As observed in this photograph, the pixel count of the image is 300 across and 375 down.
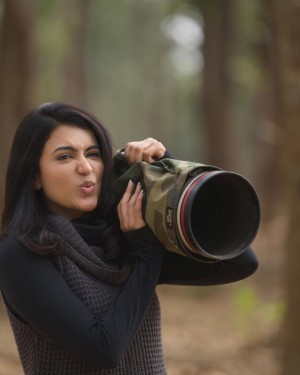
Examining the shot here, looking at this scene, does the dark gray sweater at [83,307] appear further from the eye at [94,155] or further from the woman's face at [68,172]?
the eye at [94,155]

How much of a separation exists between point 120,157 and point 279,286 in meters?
7.38

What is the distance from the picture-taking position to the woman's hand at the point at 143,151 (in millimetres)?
2271

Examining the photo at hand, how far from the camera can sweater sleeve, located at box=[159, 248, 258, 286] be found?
2.45 m

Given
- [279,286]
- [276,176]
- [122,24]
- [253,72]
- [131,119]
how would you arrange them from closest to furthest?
[279,286], [276,176], [253,72], [122,24], [131,119]

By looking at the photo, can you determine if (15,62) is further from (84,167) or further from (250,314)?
(84,167)

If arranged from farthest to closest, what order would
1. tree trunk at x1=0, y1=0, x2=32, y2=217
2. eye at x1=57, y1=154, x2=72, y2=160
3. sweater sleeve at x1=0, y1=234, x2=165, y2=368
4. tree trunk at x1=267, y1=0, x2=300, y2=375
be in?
tree trunk at x1=0, y1=0, x2=32, y2=217
tree trunk at x1=267, y1=0, x2=300, y2=375
eye at x1=57, y1=154, x2=72, y2=160
sweater sleeve at x1=0, y1=234, x2=165, y2=368

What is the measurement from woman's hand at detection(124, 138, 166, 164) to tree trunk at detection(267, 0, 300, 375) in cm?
192

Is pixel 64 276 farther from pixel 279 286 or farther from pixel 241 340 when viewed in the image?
pixel 279 286

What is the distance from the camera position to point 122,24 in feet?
104

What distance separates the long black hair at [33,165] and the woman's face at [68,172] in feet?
0.08

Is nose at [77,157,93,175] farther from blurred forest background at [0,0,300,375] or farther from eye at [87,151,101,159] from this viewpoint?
blurred forest background at [0,0,300,375]

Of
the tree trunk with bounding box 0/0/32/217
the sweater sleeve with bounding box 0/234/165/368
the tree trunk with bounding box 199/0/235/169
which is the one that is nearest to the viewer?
the sweater sleeve with bounding box 0/234/165/368

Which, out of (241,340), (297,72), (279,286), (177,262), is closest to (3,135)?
(241,340)

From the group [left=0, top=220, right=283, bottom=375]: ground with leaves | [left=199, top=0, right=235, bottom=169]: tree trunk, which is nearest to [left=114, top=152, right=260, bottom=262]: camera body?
[left=0, top=220, right=283, bottom=375]: ground with leaves
